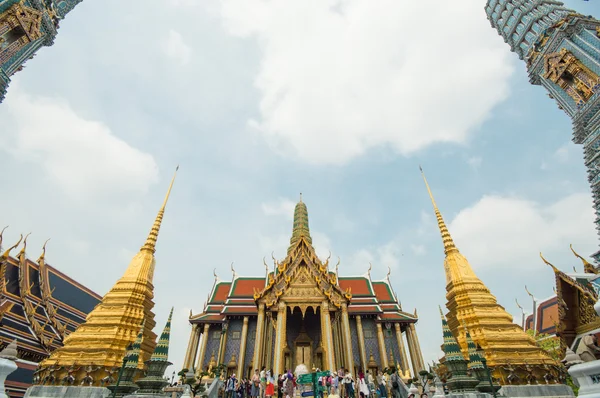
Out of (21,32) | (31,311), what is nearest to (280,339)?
(31,311)

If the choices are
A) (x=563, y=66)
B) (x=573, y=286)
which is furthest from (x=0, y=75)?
(x=563, y=66)

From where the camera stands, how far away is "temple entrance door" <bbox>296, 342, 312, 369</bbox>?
57.8ft

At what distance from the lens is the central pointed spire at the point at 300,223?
24.6 m

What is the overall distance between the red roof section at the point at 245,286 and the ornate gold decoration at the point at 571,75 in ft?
68.5

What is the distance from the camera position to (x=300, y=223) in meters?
25.4

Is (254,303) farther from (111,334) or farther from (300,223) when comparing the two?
(111,334)

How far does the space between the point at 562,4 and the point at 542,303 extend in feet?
62.2

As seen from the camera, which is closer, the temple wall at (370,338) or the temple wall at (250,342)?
the temple wall at (370,338)

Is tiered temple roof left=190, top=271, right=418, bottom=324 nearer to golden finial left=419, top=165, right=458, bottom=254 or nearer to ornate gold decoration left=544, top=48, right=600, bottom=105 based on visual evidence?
golden finial left=419, top=165, right=458, bottom=254

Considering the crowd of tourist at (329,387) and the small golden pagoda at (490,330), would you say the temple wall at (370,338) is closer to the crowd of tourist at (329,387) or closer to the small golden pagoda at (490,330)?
the small golden pagoda at (490,330)

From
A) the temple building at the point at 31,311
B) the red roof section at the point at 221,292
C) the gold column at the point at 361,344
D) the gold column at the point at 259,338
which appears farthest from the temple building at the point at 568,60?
the red roof section at the point at 221,292

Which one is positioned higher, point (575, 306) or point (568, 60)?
point (568, 60)

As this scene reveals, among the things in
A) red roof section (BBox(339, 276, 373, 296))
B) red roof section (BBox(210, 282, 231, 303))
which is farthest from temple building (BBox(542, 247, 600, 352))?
red roof section (BBox(210, 282, 231, 303))

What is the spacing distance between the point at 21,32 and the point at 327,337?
1896cm
